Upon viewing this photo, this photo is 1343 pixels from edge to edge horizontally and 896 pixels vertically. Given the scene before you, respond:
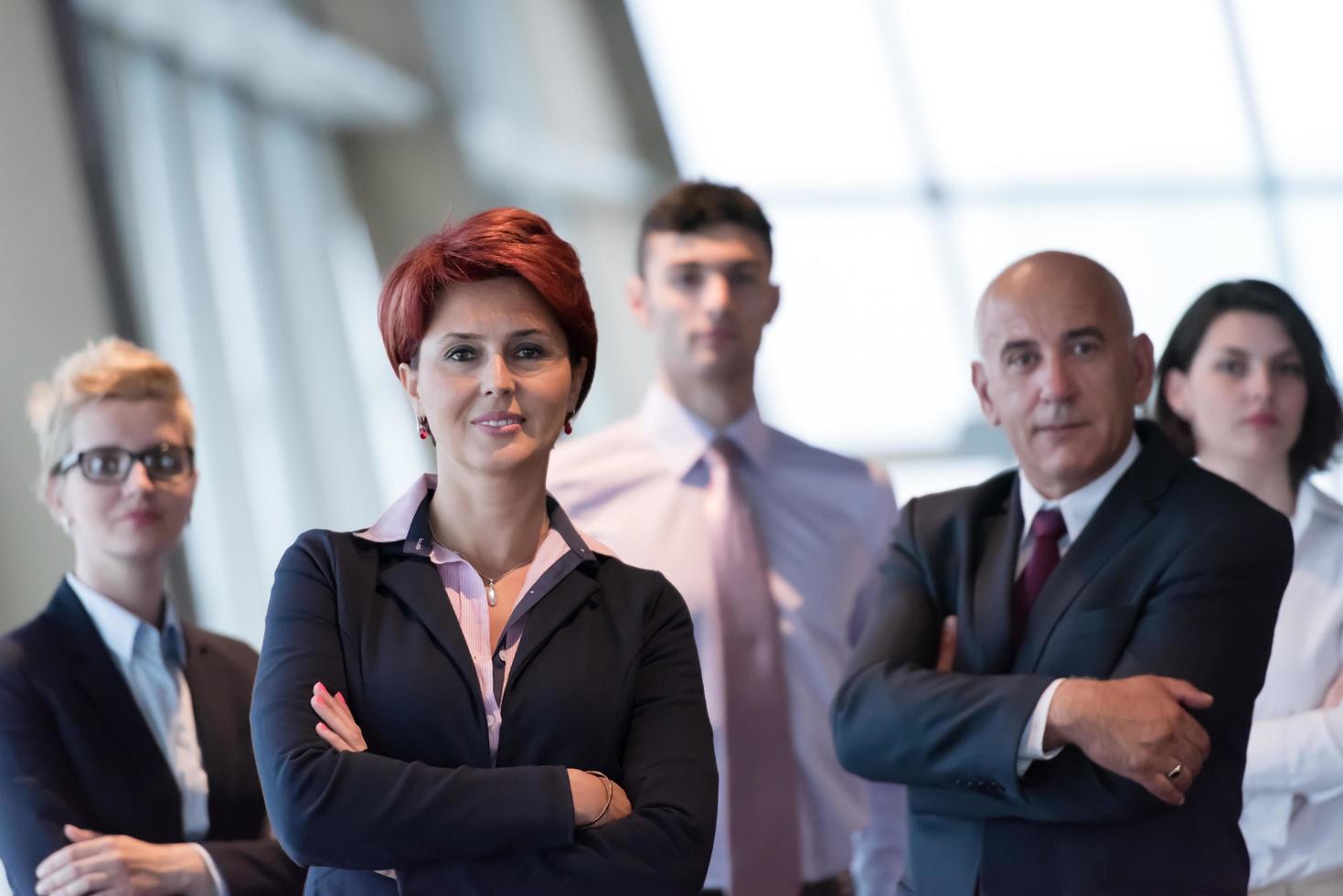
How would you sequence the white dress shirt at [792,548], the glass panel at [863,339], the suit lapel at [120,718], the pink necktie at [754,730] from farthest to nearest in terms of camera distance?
the glass panel at [863,339] → the white dress shirt at [792,548] → the pink necktie at [754,730] → the suit lapel at [120,718]

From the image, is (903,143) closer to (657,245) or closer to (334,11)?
(334,11)

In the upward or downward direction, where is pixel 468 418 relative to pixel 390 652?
upward

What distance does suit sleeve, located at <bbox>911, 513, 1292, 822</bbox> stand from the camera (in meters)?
2.65

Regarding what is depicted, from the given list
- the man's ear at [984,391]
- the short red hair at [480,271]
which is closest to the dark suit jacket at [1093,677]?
the man's ear at [984,391]

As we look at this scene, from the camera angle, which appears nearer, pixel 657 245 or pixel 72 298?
pixel 657 245

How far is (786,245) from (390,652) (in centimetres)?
440

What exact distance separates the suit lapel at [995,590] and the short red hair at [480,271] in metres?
A: 0.94

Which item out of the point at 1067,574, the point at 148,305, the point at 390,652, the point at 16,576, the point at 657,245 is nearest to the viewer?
the point at 390,652

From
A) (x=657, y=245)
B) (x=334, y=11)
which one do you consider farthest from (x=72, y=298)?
(x=657, y=245)

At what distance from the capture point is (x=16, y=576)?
4.84 m

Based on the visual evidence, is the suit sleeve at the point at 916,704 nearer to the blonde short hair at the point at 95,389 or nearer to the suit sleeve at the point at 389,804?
the suit sleeve at the point at 389,804

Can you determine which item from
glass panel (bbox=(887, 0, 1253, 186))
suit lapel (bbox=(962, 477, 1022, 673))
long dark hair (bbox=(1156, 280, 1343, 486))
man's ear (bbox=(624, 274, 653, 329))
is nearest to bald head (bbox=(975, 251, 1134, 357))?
suit lapel (bbox=(962, 477, 1022, 673))

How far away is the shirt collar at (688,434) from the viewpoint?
155 inches

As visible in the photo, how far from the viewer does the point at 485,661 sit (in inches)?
92.7
